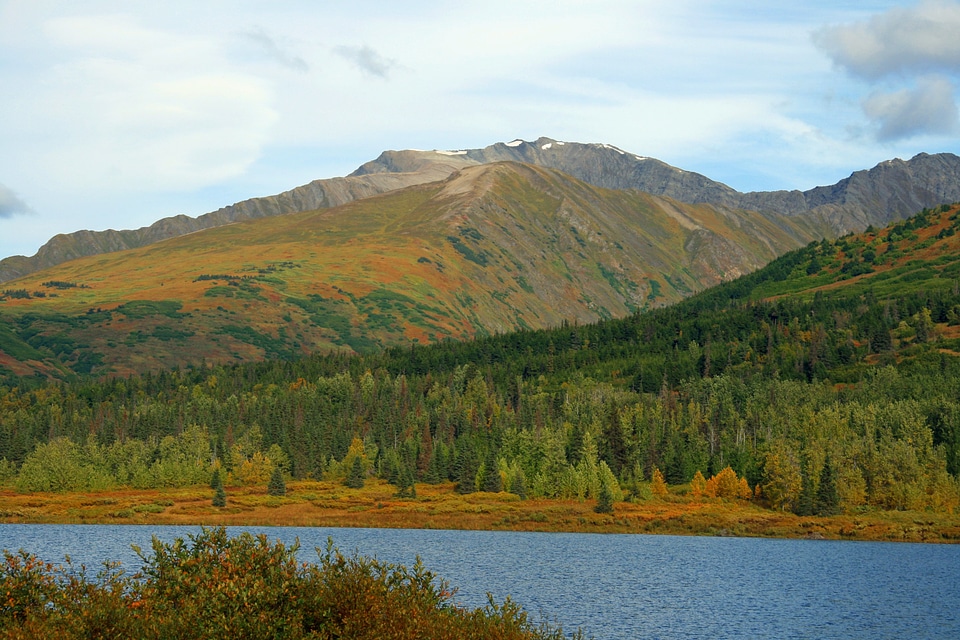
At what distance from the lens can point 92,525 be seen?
549 feet

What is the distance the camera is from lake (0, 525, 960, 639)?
86.0 m

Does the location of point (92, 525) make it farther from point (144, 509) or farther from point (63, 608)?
point (63, 608)

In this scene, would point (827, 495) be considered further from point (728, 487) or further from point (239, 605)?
point (239, 605)

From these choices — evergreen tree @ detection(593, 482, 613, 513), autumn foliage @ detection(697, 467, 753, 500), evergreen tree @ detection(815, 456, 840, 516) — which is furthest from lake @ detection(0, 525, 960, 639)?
autumn foliage @ detection(697, 467, 753, 500)

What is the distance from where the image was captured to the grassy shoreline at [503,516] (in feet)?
561

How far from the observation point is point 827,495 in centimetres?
18312

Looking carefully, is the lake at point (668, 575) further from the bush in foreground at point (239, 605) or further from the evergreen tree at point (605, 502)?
the bush in foreground at point (239, 605)

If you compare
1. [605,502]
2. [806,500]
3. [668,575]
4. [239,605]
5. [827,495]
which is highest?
[239,605]

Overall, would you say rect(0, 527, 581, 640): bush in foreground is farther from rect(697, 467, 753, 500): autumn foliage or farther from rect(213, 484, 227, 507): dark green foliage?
rect(697, 467, 753, 500): autumn foliage

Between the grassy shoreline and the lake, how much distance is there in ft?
21.1

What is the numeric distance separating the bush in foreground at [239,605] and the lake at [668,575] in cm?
3776

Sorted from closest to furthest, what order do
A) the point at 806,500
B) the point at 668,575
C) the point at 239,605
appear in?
the point at 239,605 → the point at 668,575 → the point at 806,500

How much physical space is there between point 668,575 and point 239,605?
287 ft

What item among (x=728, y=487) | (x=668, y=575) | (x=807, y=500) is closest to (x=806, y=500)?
(x=807, y=500)
